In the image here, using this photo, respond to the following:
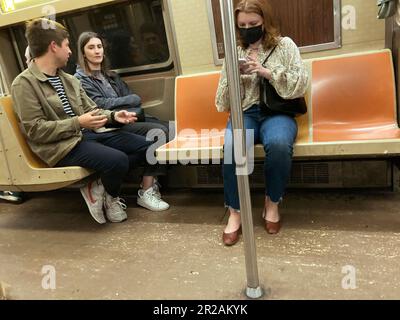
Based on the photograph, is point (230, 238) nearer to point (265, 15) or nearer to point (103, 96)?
point (265, 15)

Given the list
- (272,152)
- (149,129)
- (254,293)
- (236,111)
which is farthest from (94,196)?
(236,111)

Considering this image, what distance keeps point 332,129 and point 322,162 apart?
0.34 m

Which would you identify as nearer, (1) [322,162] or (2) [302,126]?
(2) [302,126]

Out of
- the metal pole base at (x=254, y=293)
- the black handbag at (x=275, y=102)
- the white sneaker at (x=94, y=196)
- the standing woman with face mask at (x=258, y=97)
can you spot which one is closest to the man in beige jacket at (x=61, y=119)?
the white sneaker at (x=94, y=196)

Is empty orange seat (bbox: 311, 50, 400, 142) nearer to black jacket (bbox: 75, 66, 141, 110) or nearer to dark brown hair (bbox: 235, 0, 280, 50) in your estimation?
dark brown hair (bbox: 235, 0, 280, 50)

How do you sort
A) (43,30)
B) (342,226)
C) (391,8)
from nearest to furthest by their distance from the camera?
(391,8) < (342,226) < (43,30)

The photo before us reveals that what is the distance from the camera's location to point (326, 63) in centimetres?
247

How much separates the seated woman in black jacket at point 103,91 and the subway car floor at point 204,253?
45 cm

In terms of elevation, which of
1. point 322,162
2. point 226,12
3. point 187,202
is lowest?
point 187,202

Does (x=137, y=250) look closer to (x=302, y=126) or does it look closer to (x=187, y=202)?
(x=187, y=202)

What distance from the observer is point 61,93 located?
8.18ft

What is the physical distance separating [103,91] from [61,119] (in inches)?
21.0
